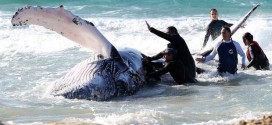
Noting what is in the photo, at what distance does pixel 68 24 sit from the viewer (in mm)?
10547

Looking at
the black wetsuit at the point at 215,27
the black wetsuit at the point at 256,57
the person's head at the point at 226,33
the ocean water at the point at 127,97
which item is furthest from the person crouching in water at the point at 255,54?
the black wetsuit at the point at 215,27

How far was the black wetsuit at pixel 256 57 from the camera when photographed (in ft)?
41.3

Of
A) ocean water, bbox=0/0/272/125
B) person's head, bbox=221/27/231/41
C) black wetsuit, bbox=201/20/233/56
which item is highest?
black wetsuit, bbox=201/20/233/56

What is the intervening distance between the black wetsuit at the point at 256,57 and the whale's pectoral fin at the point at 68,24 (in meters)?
3.15

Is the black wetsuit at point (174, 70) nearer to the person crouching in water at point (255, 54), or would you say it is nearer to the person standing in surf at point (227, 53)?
the person standing in surf at point (227, 53)

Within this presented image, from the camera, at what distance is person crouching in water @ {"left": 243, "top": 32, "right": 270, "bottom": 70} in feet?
41.1

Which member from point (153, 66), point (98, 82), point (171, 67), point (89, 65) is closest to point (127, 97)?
point (98, 82)

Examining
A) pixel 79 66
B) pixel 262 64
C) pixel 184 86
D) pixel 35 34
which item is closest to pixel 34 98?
pixel 79 66

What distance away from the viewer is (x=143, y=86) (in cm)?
1126

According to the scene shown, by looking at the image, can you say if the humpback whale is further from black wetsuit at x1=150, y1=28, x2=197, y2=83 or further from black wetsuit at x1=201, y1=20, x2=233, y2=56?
black wetsuit at x1=201, y1=20, x2=233, y2=56

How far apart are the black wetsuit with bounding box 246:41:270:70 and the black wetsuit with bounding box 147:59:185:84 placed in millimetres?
1824

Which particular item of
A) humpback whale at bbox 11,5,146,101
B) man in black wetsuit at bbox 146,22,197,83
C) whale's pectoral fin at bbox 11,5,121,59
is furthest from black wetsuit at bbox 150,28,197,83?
whale's pectoral fin at bbox 11,5,121,59

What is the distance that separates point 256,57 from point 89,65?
3809 millimetres

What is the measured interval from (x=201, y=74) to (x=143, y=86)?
1632mm
